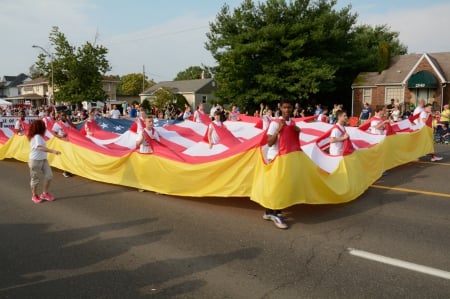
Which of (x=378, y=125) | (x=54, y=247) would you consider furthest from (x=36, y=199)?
(x=378, y=125)

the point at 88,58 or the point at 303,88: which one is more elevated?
the point at 88,58

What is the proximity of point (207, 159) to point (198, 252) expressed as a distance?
2.50m

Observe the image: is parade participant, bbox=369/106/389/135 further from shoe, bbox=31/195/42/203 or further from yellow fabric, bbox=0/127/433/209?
shoe, bbox=31/195/42/203

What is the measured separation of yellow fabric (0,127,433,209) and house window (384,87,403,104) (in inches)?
997

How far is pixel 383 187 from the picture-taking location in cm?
Answer: 809

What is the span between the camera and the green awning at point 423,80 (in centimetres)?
3113

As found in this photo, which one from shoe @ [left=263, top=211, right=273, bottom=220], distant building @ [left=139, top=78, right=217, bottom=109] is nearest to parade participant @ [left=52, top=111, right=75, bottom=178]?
shoe @ [left=263, top=211, right=273, bottom=220]

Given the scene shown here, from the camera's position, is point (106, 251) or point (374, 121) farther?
point (374, 121)

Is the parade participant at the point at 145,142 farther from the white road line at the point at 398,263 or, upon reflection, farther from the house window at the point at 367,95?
the house window at the point at 367,95

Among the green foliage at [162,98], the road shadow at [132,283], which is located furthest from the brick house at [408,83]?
the road shadow at [132,283]

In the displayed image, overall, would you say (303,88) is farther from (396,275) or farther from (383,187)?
(396,275)

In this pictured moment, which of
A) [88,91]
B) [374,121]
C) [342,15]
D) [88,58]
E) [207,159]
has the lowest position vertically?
[207,159]

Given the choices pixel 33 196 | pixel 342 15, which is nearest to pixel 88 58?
pixel 342 15

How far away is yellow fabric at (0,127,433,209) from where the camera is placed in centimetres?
573
